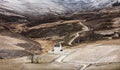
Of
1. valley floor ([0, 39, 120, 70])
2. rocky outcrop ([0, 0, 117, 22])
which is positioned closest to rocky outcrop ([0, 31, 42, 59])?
valley floor ([0, 39, 120, 70])

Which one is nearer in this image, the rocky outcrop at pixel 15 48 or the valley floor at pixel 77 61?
the valley floor at pixel 77 61

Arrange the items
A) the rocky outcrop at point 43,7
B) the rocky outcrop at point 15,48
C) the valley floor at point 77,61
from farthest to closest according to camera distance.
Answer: the rocky outcrop at point 43,7, the rocky outcrop at point 15,48, the valley floor at point 77,61

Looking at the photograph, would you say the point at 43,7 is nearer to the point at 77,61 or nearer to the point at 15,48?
the point at 15,48

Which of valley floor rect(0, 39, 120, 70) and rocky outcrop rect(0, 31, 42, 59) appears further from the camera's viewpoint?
rocky outcrop rect(0, 31, 42, 59)

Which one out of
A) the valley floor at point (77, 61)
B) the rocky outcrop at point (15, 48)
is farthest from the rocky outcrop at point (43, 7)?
the valley floor at point (77, 61)

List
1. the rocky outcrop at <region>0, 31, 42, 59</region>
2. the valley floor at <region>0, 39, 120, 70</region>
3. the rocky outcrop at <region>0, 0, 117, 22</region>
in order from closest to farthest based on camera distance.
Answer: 1. the valley floor at <region>0, 39, 120, 70</region>
2. the rocky outcrop at <region>0, 31, 42, 59</region>
3. the rocky outcrop at <region>0, 0, 117, 22</region>

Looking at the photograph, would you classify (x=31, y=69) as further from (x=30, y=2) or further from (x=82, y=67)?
(x=30, y=2)

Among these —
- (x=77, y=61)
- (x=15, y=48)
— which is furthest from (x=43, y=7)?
(x=77, y=61)

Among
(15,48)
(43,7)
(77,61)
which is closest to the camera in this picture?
(77,61)

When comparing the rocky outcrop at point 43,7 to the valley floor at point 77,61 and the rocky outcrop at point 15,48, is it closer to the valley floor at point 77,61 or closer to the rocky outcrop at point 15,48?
the rocky outcrop at point 15,48

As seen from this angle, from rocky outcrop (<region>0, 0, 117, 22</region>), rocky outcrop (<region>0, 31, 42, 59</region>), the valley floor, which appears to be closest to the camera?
the valley floor

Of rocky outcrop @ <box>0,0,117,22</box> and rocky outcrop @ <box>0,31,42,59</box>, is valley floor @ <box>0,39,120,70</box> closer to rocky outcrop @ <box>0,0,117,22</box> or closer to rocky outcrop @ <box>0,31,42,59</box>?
rocky outcrop @ <box>0,31,42,59</box>
